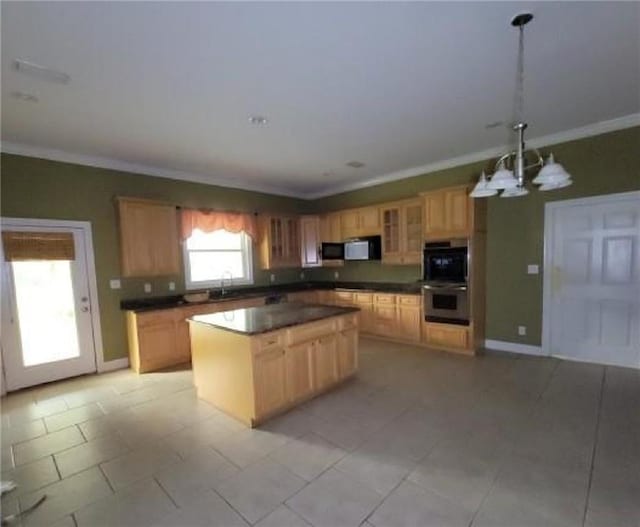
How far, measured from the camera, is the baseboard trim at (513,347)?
4.27 m

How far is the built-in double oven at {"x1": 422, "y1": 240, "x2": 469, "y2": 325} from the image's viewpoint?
4.38 metres

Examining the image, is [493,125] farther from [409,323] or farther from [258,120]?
[409,323]

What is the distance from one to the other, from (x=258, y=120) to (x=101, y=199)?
2550 millimetres

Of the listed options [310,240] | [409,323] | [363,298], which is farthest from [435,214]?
[310,240]

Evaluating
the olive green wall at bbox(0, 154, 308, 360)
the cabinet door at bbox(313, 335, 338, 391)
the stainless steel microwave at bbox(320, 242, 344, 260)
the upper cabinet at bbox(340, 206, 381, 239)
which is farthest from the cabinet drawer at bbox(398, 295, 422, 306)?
the olive green wall at bbox(0, 154, 308, 360)

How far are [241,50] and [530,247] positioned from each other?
4.07m

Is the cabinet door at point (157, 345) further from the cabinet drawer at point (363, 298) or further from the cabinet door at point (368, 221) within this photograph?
the cabinet door at point (368, 221)

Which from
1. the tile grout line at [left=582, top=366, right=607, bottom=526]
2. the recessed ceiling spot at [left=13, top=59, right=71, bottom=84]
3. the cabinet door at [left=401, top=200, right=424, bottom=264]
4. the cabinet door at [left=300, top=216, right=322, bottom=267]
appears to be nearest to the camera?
the tile grout line at [left=582, top=366, right=607, bottom=526]

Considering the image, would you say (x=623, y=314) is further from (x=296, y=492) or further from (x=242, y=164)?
(x=242, y=164)

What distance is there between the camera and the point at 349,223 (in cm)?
596

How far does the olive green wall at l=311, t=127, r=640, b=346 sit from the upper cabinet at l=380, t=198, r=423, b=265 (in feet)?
1.30

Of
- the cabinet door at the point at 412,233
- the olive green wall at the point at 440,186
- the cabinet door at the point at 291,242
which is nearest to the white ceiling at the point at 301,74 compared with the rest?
the olive green wall at the point at 440,186

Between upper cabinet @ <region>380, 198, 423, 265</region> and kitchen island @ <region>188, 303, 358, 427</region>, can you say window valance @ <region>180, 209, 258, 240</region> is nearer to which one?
kitchen island @ <region>188, 303, 358, 427</region>

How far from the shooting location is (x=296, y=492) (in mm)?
1990
